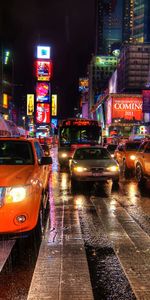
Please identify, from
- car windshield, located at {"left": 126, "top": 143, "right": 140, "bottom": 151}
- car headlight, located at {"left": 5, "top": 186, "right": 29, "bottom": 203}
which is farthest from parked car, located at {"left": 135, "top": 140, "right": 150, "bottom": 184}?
car headlight, located at {"left": 5, "top": 186, "right": 29, "bottom": 203}

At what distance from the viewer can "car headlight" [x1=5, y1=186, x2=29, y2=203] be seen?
213 inches

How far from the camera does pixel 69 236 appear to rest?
260 inches

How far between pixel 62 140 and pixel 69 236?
1534 cm

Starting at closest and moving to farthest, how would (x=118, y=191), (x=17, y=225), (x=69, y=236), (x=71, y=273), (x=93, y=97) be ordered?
(x=71, y=273), (x=17, y=225), (x=69, y=236), (x=118, y=191), (x=93, y=97)

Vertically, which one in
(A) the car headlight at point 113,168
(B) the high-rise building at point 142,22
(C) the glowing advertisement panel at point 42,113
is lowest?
(A) the car headlight at point 113,168

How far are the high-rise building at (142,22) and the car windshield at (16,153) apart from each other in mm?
155153

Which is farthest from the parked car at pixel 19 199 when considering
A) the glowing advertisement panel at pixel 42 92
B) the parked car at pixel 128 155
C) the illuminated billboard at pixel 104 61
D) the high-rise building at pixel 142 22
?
the illuminated billboard at pixel 104 61

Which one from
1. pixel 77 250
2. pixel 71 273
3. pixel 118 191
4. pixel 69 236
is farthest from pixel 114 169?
pixel 71 273

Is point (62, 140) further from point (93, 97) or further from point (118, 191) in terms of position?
point (93, 97)

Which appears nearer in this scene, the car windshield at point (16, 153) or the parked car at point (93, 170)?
the car windshield at point (16, 153)

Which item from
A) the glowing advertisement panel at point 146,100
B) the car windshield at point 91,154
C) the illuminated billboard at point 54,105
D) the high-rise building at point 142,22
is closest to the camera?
the car windshield at point 91,154

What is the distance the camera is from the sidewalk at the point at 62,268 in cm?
409

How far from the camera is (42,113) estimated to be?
3233 inches

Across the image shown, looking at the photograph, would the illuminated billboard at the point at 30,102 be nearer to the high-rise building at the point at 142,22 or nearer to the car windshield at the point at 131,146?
the car windshield at the point at 131,146
